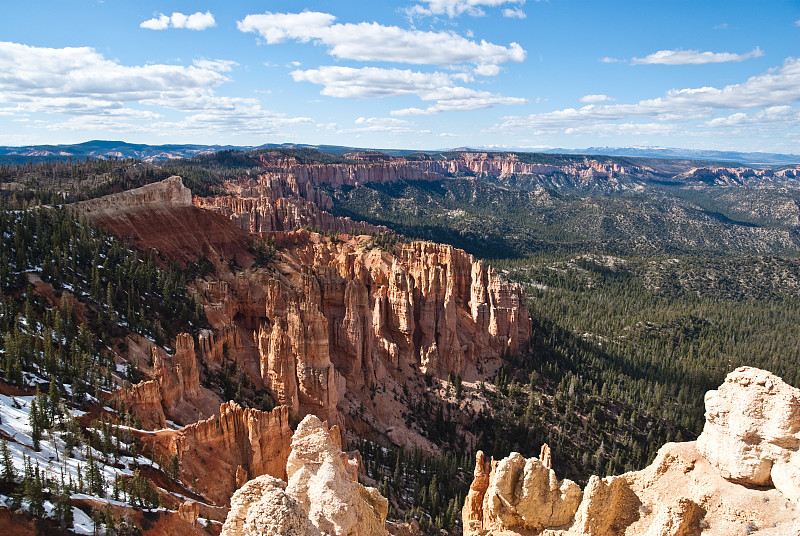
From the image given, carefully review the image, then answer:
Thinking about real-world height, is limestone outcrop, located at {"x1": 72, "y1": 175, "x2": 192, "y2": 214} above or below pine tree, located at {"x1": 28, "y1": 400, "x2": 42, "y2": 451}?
above

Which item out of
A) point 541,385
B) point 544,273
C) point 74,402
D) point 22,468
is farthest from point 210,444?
point 544,273

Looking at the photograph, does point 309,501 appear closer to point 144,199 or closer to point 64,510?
point 64,510

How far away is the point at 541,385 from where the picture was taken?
51.0m

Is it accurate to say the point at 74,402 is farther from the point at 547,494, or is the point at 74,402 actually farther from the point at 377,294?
the point at 377,294

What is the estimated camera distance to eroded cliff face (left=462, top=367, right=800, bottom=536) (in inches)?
477

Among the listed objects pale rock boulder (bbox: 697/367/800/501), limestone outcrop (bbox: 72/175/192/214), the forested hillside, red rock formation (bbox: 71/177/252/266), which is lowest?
the forested hillside

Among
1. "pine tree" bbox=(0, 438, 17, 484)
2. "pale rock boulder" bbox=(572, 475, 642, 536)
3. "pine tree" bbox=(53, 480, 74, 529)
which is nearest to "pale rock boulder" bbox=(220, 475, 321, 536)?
"pale rock boulder" bbox=(572, 475, 642, 536)

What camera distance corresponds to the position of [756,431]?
41.5ft

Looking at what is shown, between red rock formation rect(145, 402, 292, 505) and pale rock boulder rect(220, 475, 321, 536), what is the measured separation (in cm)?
1335

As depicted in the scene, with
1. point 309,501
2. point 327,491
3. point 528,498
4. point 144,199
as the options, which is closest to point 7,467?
point 309,501

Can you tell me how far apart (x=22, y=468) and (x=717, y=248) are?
595 ft

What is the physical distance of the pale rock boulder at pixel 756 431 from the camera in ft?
39.9

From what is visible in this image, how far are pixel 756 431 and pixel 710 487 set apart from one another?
1.84 m

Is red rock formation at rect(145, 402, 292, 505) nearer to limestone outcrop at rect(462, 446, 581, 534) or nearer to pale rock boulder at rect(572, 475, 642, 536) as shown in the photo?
limestone outcrop at rect(462, 446, 581, 534)
